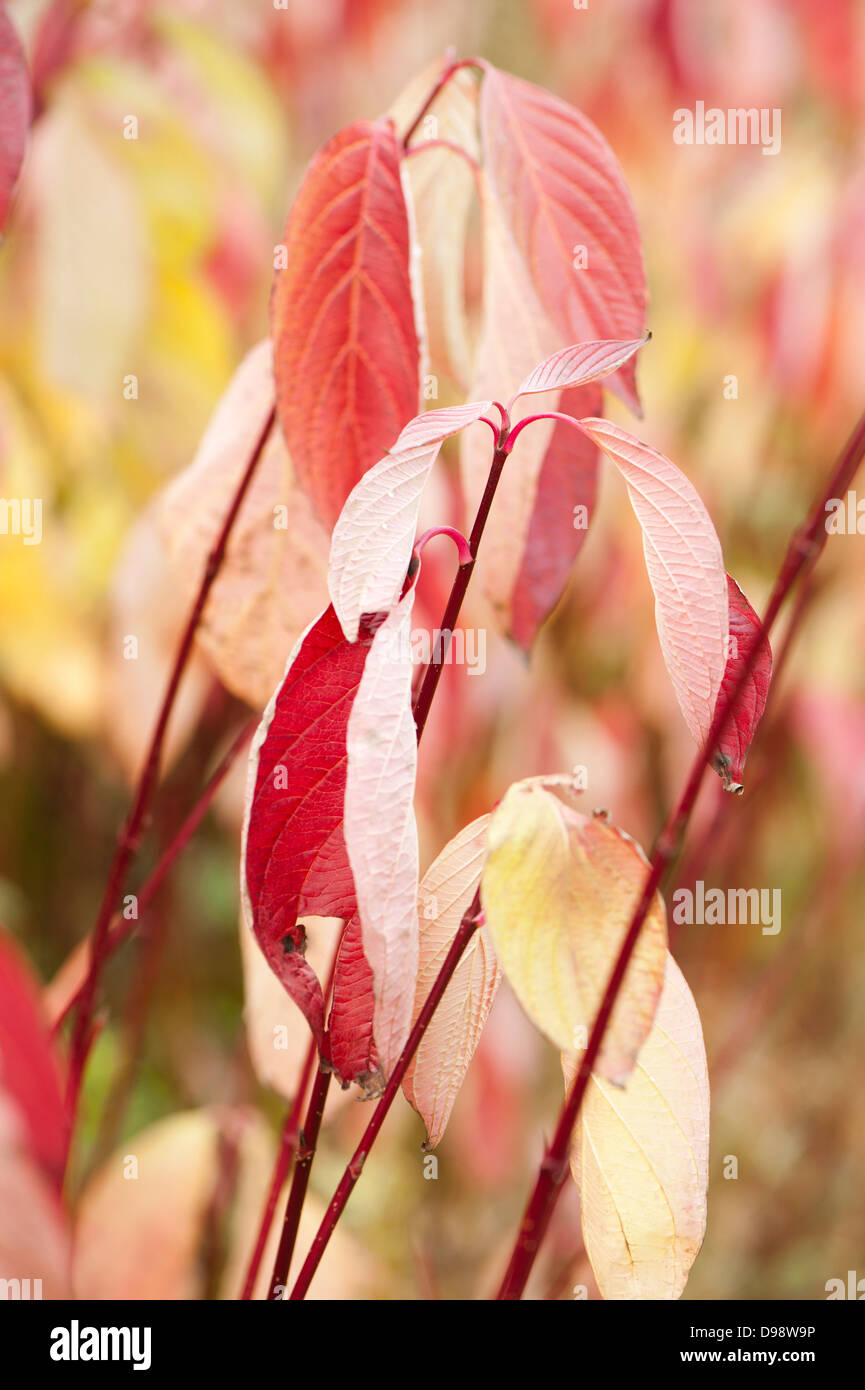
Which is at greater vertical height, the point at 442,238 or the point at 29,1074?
the point at 442,238

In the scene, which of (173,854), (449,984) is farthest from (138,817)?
(449,984)

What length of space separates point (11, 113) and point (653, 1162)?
0.25 metres

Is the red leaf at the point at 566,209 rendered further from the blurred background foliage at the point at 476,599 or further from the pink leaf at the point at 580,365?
the blurred background foliage at the point at 476,599

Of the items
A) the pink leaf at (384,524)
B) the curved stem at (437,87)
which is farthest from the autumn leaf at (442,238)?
the pink leaf at (384,524)

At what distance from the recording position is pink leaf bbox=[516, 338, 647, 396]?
7.2 inches

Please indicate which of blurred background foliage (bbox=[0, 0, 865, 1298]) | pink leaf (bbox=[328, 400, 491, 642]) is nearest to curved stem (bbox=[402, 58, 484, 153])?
pink leaf (bbox=[328, 400, 491, 642])

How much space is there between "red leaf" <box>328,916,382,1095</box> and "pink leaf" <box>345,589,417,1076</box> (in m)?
0.01

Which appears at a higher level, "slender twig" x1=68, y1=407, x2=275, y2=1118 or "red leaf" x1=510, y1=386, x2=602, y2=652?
"red leaf" x1=510, y1=386, x2=602, y2=652

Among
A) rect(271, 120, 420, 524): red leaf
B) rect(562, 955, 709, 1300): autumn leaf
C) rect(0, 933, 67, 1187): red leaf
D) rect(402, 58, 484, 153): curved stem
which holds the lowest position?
rect(562, 955, 709, 1300): autumn leaf

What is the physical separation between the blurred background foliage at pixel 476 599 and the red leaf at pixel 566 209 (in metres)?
0.26

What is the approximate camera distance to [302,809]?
0.65 feet

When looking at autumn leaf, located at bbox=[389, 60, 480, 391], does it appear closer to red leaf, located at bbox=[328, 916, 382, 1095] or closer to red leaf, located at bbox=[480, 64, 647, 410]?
red leaf, located at bbox=[480, 64, 647, 410]

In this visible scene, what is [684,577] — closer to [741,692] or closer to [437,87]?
[741,692]
